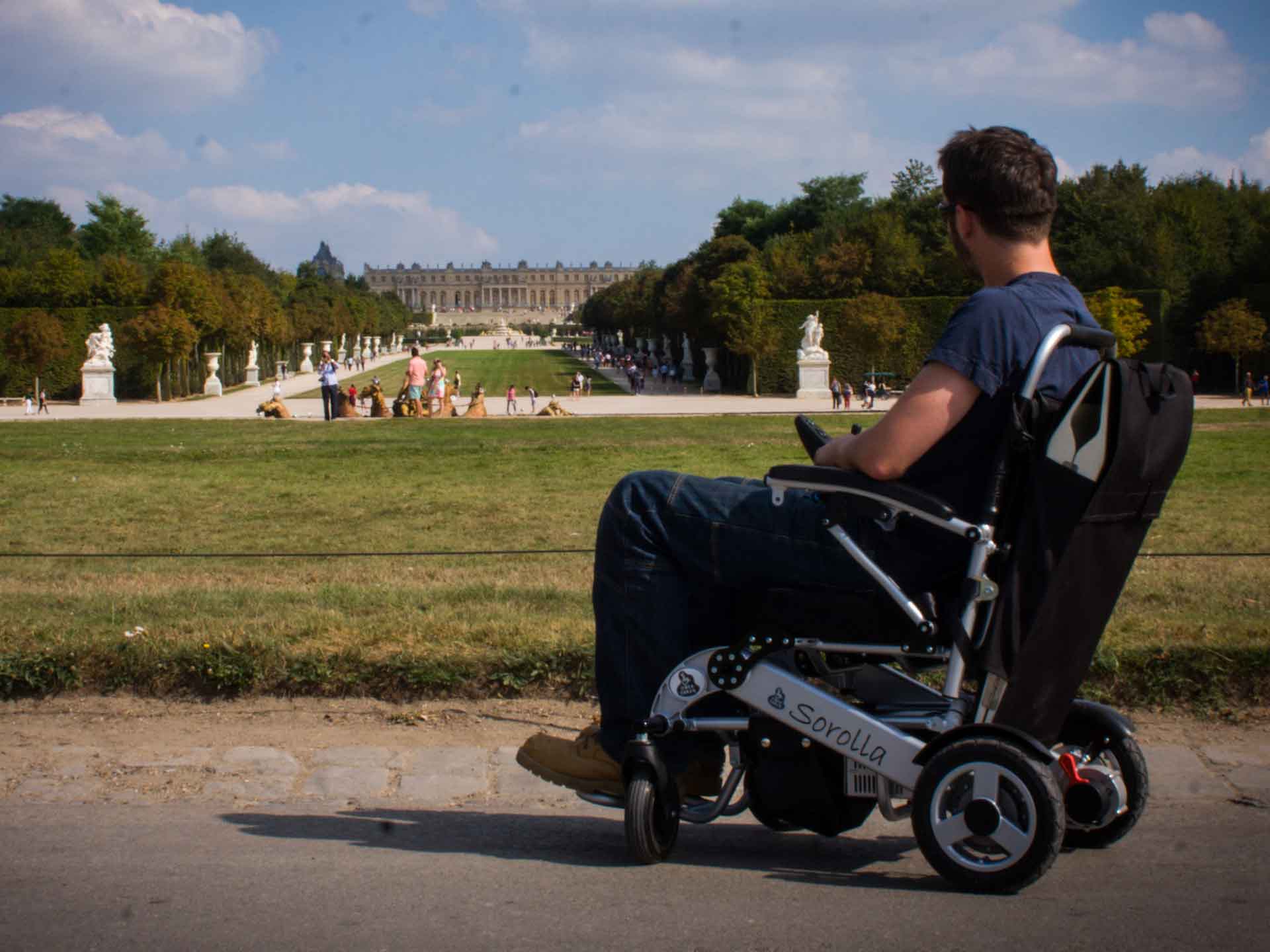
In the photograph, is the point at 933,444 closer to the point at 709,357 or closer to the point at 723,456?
the point at 723,456

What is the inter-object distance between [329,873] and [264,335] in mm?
60079

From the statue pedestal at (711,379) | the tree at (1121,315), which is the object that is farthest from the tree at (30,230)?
the tree at (1121,315)

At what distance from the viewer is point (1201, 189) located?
188 ft

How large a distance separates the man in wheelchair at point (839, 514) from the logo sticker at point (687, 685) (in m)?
0.05

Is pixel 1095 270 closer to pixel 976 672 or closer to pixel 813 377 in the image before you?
pixel 813 377

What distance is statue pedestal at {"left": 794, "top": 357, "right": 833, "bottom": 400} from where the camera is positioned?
44.1 metres

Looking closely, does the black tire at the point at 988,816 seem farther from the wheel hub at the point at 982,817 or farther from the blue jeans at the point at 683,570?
the blue jeans at the point at 683,570

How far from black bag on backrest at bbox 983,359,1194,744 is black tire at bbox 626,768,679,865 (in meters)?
0.77

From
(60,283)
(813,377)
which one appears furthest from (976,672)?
(60,283)

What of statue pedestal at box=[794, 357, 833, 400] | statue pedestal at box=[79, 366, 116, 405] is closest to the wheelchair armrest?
statue pedestal at box=[794, 357, 833, 400]

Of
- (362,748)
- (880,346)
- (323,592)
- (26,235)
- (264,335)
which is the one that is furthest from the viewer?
(26,235)

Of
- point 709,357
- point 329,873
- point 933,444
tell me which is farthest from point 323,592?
point 709,357

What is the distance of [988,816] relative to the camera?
2777 millimetres

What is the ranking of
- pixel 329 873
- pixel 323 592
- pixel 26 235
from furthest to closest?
pixel 26 235 → pixel 323 592 → pixel 329 873
